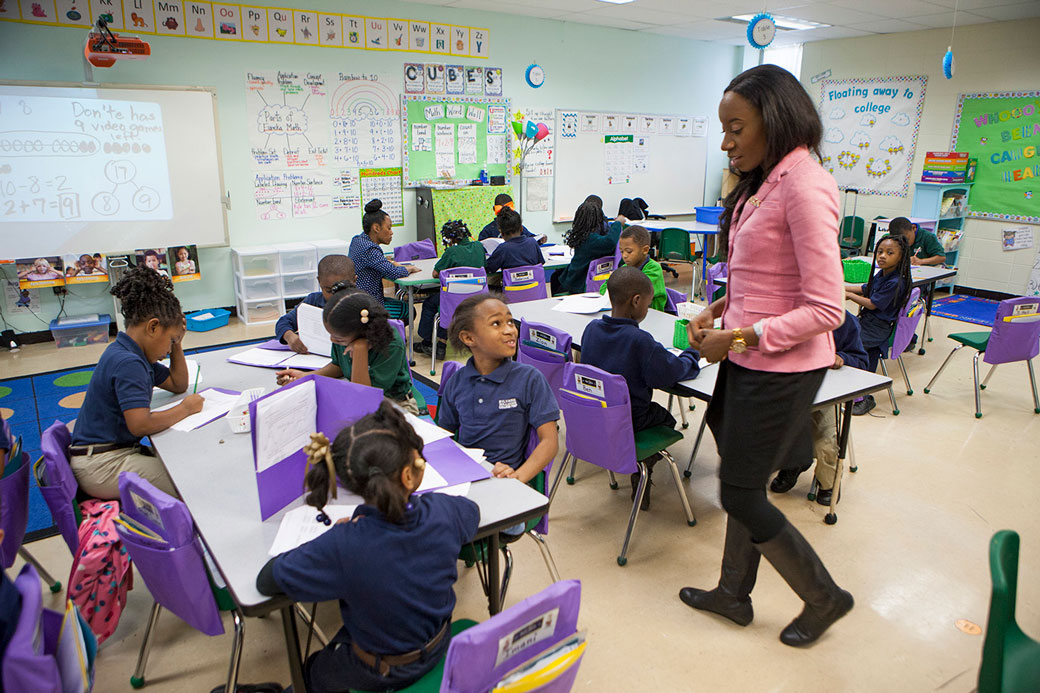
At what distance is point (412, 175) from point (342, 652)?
6.13 meters

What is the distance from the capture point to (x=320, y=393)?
1.94 m

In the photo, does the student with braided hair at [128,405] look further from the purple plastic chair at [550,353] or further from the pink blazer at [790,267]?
the pink blazer at [790,267]

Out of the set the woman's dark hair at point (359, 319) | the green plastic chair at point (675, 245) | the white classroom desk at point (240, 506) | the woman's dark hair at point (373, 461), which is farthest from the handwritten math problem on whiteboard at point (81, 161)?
the woman's dark hair at point (373, 461)

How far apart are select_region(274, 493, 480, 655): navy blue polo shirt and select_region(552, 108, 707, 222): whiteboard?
23.6 ft

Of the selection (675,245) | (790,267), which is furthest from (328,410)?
(675,245)

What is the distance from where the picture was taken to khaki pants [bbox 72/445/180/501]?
2.18m

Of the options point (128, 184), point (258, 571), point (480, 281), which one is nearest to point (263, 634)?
point (258, 571)

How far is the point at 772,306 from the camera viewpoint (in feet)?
5.87

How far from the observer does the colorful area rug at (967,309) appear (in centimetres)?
663

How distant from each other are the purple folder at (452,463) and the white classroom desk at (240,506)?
0.13 ft

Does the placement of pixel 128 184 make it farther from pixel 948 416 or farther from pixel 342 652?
pixel 948 416

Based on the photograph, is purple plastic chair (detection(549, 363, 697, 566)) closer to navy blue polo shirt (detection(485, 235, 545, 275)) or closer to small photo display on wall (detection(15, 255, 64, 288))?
navy blue polo shirt (detection(485, 235, 545, 275))

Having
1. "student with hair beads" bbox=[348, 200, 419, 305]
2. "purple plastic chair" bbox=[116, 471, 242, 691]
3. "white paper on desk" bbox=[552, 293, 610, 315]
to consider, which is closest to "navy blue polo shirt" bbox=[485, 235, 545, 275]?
"student with hair beads" bbox=[348, 200, 419, 305]

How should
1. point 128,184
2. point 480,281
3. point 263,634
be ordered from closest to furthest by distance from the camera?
1. point 263,634
2. point 480,281
3. point 128,184
